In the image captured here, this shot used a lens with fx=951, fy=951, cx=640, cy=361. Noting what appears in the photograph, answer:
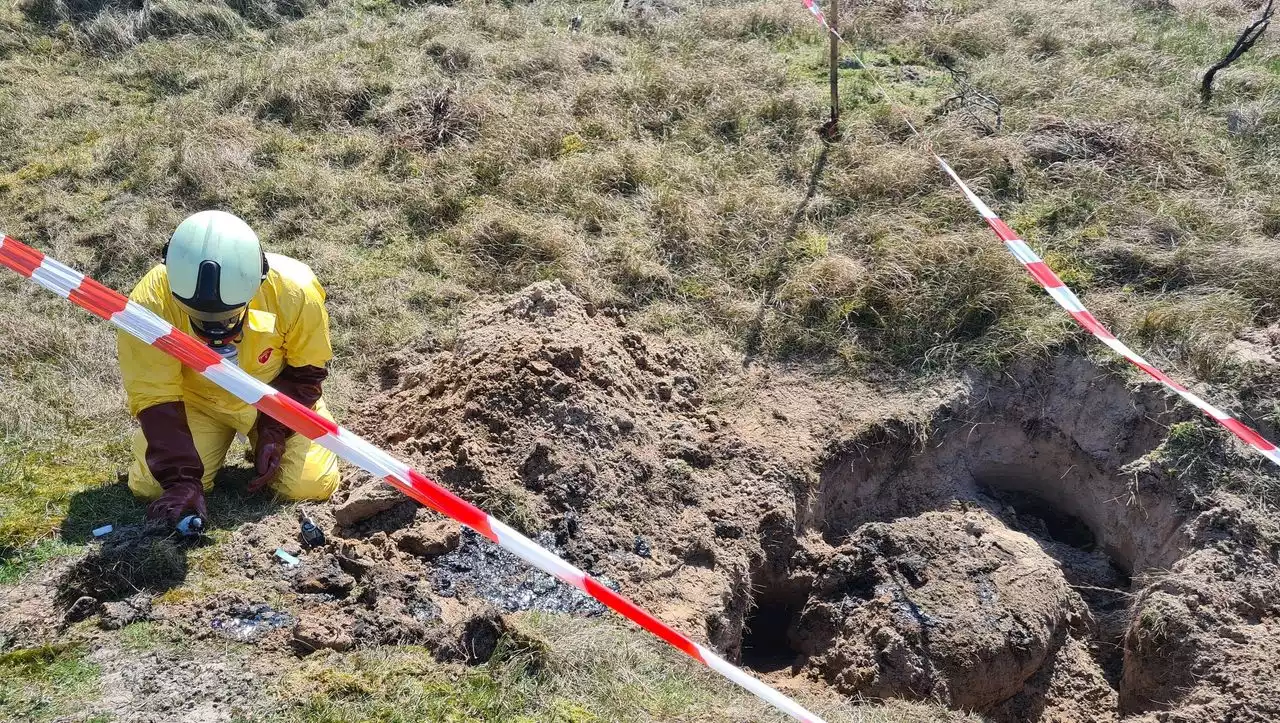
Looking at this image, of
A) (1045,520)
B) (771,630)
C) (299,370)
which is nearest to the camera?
(299,370)

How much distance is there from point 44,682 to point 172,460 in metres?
1.06

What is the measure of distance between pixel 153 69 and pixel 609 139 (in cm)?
432

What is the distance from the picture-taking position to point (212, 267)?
366 centimetres

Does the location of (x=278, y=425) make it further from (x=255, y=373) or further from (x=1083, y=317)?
(x=1083, y=317)

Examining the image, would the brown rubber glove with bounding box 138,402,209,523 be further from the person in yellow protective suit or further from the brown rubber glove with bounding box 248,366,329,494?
the brown rubber glove with bounding box 248,366,329,494

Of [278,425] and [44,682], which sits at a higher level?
[278,425]

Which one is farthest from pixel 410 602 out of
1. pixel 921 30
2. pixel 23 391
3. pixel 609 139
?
pixel 921 30

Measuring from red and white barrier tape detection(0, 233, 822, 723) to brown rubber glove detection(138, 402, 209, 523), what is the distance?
66cm

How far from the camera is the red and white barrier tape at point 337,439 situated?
3191mm

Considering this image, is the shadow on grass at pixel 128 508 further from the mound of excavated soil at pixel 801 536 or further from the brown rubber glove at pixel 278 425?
the mound of excavated soil at pixel 801 536

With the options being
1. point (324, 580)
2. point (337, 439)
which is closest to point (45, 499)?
point (324, 580)

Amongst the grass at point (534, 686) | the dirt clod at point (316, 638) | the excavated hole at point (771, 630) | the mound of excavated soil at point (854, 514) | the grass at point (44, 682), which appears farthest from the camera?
the excavated hole at point (771, 630)

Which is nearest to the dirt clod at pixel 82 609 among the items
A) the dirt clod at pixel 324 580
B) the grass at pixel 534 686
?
the dirt clod at pixel 324 580

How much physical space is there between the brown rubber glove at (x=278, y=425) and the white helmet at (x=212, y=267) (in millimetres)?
669
